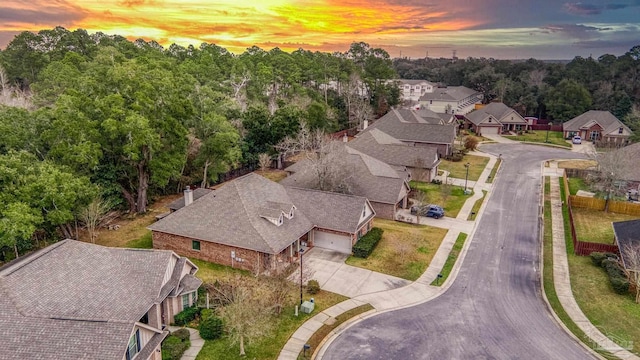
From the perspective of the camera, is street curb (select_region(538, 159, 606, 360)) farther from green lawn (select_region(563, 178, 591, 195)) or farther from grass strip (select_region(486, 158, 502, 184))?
grass strip (select_region(486, 158, 502, 184))

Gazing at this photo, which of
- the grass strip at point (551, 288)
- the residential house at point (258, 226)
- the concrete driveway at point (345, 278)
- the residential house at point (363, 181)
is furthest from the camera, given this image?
the residential house at point (363, 181)

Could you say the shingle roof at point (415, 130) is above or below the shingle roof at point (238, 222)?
above

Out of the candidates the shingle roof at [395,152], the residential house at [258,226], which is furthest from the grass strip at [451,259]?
the shingle roof at [395,152]

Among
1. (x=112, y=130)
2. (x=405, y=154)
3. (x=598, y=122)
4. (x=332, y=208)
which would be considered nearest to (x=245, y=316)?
(x=332, y=208)

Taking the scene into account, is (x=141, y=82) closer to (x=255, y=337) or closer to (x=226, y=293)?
(x=226, y=293)

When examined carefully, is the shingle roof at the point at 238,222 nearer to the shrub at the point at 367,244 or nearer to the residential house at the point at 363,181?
the shrub at the point at 367,244

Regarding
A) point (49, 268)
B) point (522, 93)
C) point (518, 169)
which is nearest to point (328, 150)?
point (49, 268)
